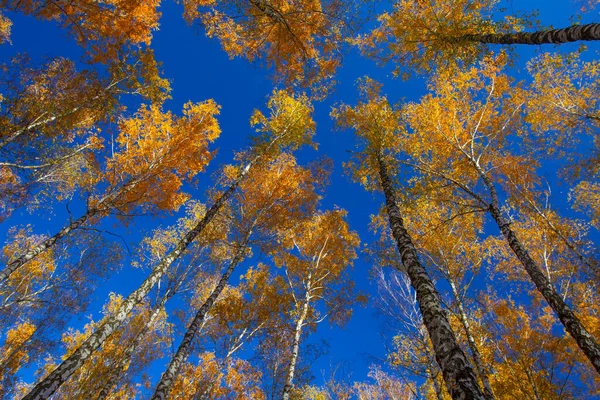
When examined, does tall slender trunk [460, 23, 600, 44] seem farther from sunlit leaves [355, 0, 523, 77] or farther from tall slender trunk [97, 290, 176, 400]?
tall slender trunk [97, 290, 176, 400]

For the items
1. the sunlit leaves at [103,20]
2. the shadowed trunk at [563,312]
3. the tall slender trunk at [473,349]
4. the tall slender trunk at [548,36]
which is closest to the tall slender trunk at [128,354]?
the sunlit leaves at [103,20]

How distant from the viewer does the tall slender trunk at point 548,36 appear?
→ 4447 mm

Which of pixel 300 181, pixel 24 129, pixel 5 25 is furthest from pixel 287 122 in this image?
pixel 5 25

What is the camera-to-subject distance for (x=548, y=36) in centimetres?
544

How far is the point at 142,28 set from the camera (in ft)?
38.8

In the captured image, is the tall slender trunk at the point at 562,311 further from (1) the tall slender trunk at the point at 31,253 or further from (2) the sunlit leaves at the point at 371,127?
(1) the tall slender trunk at the point at 31,253

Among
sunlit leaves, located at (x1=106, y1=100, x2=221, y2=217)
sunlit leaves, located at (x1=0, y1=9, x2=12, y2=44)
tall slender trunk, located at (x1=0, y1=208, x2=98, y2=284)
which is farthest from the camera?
sunlit leaves, located at (x1=0, y1=9, x2=12, y2=44)

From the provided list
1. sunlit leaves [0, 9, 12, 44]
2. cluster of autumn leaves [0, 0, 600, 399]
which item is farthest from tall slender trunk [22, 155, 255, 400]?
sunlit leaves [0, 9, 12, 44]

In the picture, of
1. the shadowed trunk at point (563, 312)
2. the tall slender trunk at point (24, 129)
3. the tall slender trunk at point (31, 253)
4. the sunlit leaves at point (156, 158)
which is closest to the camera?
the shadowed trunk at point (563, 312)

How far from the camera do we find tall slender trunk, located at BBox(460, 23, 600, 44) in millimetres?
4447

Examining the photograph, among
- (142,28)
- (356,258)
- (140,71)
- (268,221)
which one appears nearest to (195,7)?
(142,28)

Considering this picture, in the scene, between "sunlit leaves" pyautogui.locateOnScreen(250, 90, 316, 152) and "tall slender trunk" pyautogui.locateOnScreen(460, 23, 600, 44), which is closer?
"tall slender trunk" pyautogui.locateOnScreen(460, 23, 600, 44)

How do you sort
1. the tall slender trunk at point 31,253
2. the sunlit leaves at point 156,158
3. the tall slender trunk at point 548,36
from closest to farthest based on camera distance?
1. the tall slender trunk at point 548,36
2. the tall slender trunk at point 31,253
3. the sunlit leaves at point 156,158

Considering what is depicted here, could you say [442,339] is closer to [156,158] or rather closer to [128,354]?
[128,354]
